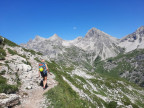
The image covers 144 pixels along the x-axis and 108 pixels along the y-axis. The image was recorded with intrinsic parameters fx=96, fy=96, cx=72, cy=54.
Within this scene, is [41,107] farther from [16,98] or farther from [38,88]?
[38,88]

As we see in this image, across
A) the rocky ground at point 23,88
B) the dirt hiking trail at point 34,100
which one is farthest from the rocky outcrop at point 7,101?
the dirt hiking trail at point 34,100

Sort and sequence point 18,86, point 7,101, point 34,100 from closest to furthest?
point 7,101 < point 34,100 < point 18,86

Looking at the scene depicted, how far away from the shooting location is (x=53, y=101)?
1362 centimetres

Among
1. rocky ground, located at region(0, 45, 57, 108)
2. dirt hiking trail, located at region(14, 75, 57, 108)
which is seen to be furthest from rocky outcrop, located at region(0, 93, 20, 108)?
dirt hiking trail, located at region(14, 75, 57, 108)

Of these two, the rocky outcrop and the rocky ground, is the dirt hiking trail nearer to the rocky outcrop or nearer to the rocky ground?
the rocky ground

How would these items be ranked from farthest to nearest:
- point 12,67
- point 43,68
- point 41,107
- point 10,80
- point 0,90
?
point 12,67, point 43,68, point 10,80, point 41,107, point 0,90

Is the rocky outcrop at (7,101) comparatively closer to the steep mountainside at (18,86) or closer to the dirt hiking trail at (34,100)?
the steep mountainside at (18,86)

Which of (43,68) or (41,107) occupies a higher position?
(43,68)

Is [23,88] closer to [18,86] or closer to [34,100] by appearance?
[18,86]

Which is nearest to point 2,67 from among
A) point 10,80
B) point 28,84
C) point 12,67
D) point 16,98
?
point 12,67

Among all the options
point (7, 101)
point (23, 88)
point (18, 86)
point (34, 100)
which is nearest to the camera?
point (7, 101)

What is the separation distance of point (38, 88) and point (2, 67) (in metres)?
7.08

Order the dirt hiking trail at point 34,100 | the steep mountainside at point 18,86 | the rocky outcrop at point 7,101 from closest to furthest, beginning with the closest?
1. the rocky outcrop at point 7,101
2. the steep mountainside at point 18,86
3. the dirt hiking trail at point 34,100

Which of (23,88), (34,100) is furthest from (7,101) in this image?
(23,88)
